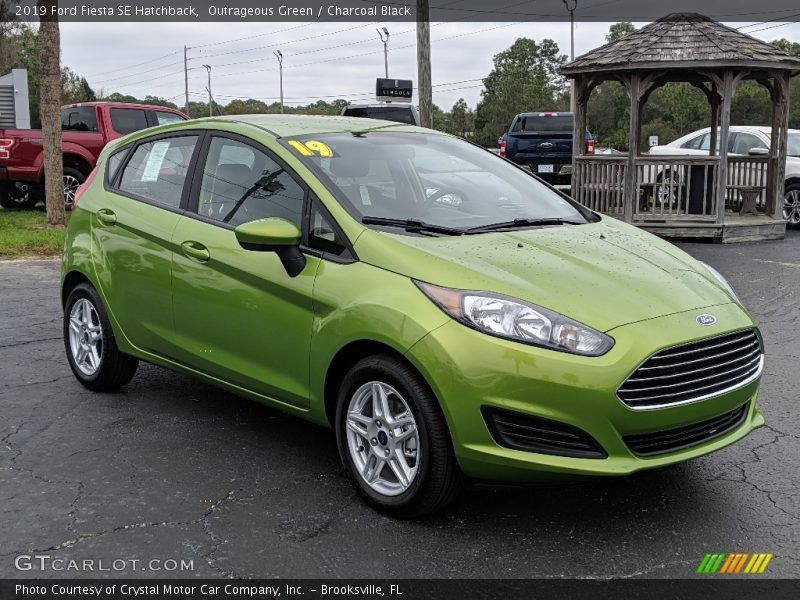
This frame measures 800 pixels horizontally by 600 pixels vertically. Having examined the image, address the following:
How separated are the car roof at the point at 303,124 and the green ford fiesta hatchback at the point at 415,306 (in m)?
0.02

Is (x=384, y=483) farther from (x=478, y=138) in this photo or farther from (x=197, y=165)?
(x=478, y=138)

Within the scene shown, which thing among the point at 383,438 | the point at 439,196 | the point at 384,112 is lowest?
the point at 383,438

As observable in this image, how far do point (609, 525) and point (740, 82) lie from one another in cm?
1269

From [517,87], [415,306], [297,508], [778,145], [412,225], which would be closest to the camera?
[415,306]

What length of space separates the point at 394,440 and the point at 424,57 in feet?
56.9

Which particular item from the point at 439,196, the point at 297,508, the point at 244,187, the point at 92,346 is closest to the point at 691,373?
the point at 439,196

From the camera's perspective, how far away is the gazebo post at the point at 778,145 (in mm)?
14875

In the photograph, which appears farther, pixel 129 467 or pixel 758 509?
pixel 129 467

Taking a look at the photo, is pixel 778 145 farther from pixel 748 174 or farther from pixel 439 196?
pixel 439 196

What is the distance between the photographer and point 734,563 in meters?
3.43

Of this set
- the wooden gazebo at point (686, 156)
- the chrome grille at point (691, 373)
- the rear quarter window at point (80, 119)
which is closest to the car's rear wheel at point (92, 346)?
the chrome grille at point (691, 373)

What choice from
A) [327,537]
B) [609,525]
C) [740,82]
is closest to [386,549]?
[327,537]

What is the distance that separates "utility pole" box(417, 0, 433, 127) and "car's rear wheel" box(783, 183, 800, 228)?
7.69m

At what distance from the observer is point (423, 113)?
20.3 metres
